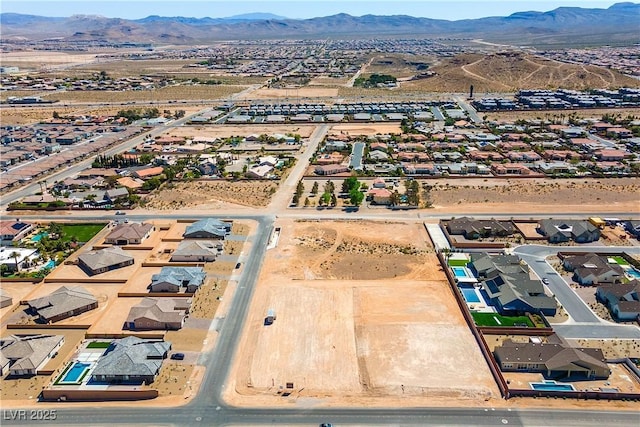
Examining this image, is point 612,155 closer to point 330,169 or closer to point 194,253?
point 330,169

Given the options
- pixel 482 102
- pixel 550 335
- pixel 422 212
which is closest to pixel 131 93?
pixel 482 102

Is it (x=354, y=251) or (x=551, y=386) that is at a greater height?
(x=354, y=251)

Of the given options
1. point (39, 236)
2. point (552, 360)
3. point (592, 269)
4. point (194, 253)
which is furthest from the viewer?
point (39, 236)

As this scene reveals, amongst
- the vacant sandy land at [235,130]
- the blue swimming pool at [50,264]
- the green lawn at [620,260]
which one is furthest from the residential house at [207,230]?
the vacant sandy land at [235,130]

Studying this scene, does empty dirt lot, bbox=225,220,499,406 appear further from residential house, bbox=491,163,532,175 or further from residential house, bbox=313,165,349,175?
residential house, bbox=491,163,532,175

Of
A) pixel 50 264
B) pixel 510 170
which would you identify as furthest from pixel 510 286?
pixel 50 264

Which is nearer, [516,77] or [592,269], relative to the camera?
[592,269]

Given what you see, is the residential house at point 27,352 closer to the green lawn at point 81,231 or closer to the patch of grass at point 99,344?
the patch of grass at point 99,344

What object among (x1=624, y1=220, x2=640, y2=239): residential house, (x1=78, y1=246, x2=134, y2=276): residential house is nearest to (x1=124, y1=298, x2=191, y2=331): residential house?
(x1=78, y1=246, x2=134, y2=276): residential house
